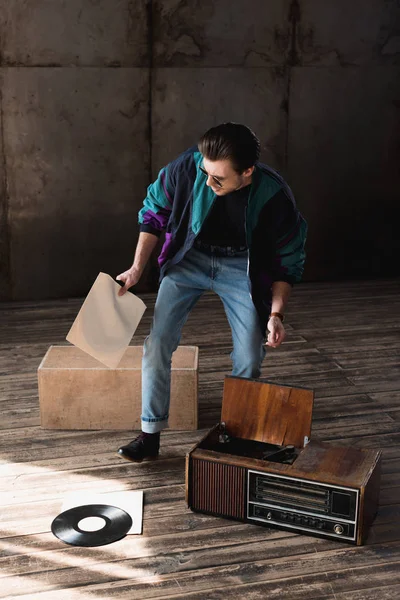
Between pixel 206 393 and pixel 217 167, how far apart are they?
5.46 ft

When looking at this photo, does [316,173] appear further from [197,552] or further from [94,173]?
[197,552]

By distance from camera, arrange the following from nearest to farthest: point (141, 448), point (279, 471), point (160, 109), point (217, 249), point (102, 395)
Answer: point (279, 471), point (217, 249), point (141, 448), point (102, 395), point (160, 109)

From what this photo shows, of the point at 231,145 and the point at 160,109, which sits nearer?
the point at 231,145

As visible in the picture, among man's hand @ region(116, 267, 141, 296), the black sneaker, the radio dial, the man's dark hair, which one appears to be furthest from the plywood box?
the man's dark hair

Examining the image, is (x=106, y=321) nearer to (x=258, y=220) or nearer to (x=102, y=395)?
(x=102, y=395)

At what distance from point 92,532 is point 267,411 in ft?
2.59

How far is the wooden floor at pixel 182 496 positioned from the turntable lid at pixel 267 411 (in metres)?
0.35

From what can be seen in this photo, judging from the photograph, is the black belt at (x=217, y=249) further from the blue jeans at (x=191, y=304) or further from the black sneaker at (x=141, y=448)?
the black sneaker at (x=141, y=448)

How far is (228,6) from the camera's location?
579 centimetres

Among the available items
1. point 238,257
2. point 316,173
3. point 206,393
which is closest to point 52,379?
point 206,393

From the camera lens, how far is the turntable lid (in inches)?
116

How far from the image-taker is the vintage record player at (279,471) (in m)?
2.71

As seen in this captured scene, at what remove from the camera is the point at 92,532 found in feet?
9.29

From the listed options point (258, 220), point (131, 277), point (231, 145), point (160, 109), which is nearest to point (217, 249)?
point (258, 220)
